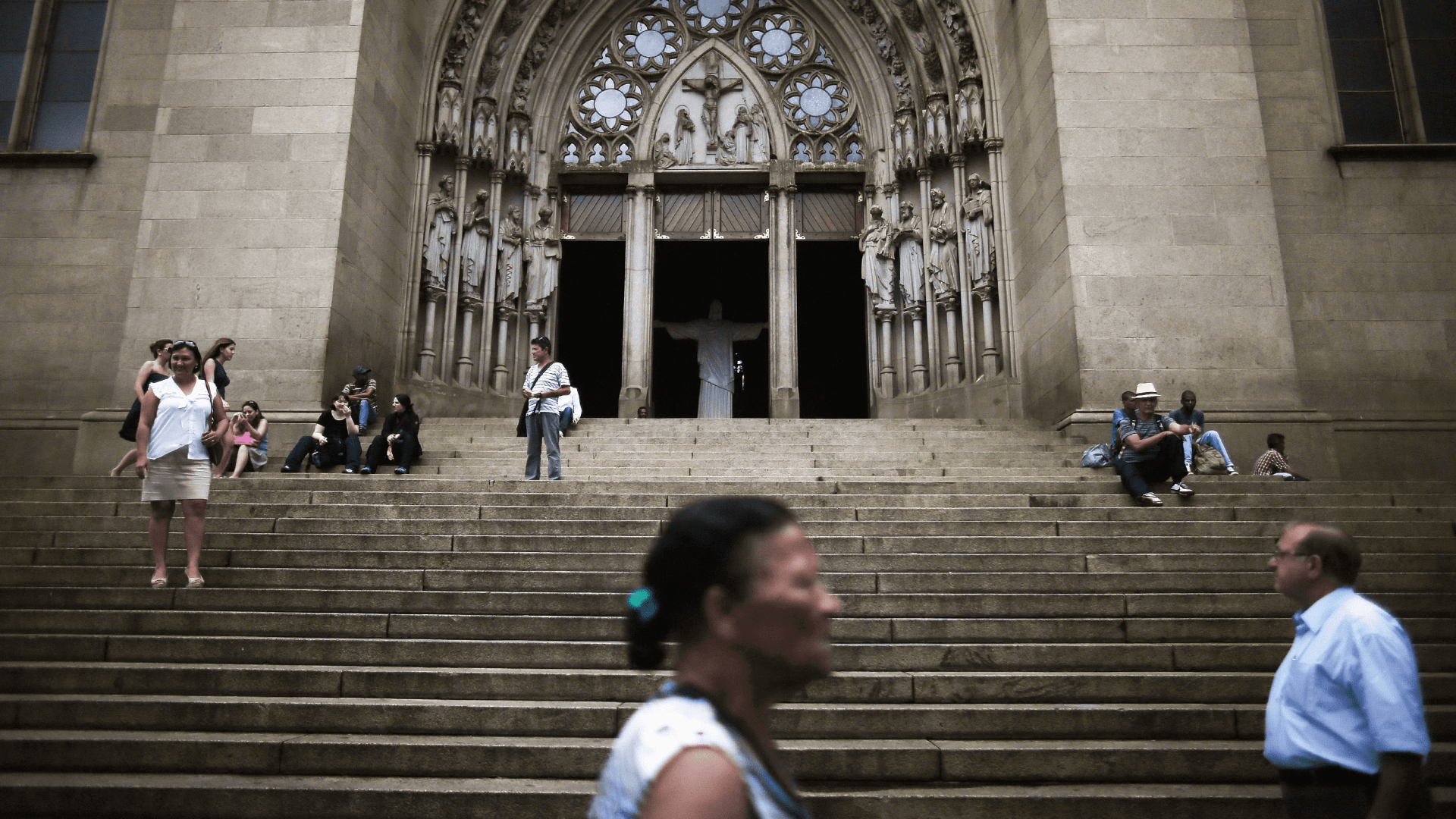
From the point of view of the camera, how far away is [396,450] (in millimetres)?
9180

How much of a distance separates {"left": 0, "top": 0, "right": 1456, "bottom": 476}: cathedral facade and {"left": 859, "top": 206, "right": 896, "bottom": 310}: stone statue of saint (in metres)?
0.07

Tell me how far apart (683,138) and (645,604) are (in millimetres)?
15653

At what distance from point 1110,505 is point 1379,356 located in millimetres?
6950

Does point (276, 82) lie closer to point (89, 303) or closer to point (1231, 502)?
point (89, 303)

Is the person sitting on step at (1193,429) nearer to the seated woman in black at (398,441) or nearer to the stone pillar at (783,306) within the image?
the stone pillar at (783,306)

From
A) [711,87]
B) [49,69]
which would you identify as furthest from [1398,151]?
[49,69]

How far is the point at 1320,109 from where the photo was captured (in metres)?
12.3

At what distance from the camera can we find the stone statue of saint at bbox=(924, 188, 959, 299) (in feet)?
46.2

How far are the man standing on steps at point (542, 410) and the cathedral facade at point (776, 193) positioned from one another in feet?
12.9

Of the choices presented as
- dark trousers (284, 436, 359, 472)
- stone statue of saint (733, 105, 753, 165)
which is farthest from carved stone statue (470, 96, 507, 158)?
dark trousers (284, 436, 359, 472)

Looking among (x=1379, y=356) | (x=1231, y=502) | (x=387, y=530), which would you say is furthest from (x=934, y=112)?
(x=387, y=530)

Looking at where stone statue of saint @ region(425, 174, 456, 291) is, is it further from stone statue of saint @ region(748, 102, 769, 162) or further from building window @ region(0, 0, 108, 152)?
stone statue of saint @ region(748, 102, 769, 162)

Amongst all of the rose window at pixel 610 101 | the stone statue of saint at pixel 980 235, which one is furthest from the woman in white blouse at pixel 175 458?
the rose window at pixel 610 101

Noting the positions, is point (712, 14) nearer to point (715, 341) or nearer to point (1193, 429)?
point (715, 341)
